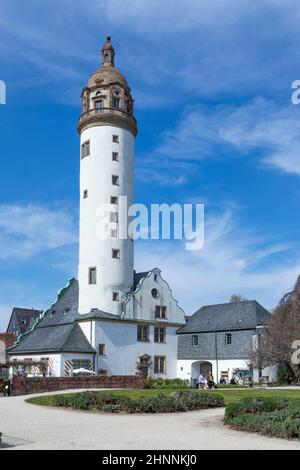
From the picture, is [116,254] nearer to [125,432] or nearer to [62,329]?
[62,329]

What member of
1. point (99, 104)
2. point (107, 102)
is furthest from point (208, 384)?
point (99, 104)

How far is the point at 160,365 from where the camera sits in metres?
60.5

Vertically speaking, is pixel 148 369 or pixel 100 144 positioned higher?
pixel 100 144

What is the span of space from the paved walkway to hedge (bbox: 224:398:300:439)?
403mm

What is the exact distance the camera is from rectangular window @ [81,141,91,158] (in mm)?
59562

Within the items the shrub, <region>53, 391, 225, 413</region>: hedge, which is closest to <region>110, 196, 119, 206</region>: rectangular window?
the shrub

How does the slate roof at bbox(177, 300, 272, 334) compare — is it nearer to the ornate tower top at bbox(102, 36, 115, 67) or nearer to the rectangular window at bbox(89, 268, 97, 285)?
the rectangular window at bbox(89, 268, 97, 285)

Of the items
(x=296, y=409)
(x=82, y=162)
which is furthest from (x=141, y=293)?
(x=296, y=409)

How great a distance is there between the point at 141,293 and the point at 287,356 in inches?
642

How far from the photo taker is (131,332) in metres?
58.0

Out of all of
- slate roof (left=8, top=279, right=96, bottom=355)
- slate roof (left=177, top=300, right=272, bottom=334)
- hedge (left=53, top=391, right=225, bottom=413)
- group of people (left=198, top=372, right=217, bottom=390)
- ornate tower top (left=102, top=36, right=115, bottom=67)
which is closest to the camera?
hedge (left=53, top=391, right=225, bottom=413)

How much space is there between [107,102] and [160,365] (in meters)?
28.2

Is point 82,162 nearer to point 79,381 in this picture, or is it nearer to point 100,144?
point 100,144

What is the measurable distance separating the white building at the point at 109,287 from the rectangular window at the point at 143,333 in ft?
0.34
